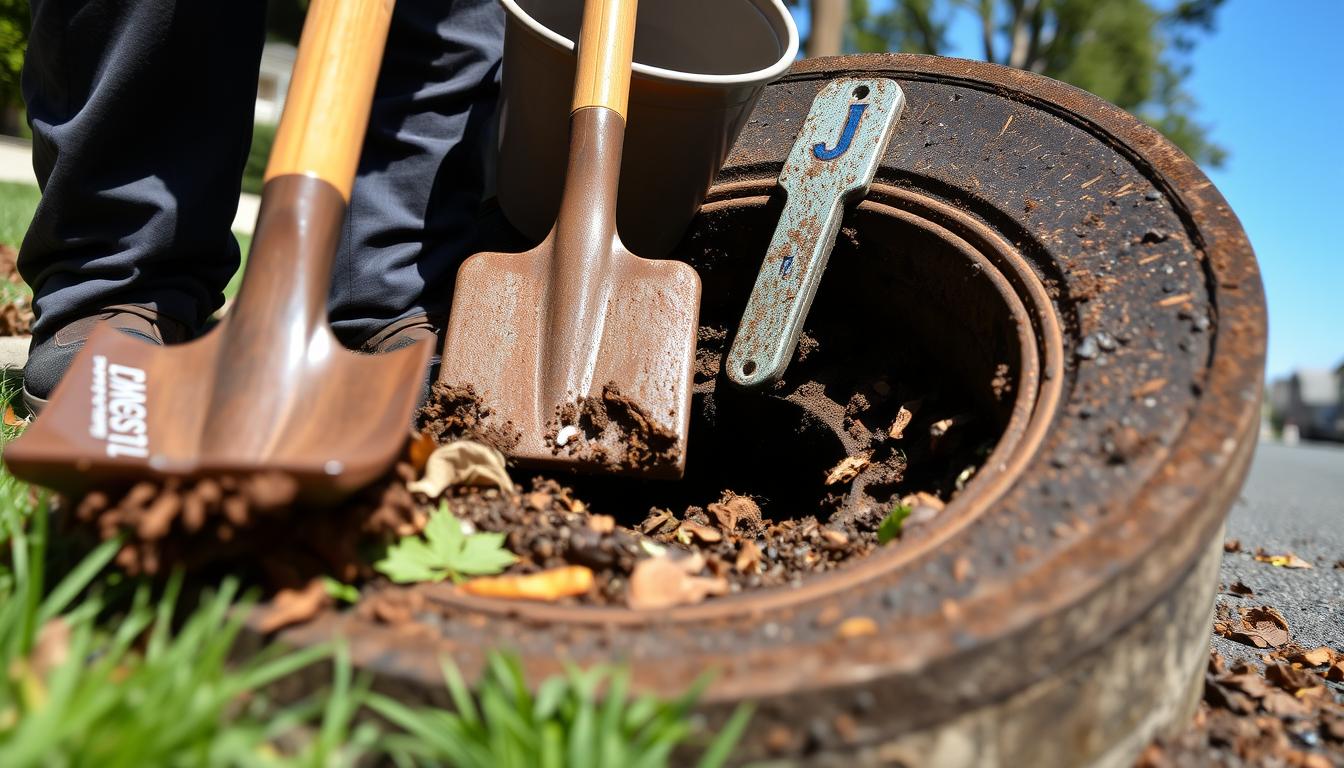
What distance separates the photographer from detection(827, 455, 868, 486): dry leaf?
1641 mm

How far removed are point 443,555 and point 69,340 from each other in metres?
1.14

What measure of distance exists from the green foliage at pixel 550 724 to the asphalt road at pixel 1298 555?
115 centimetres

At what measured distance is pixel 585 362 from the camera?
1.54 metres

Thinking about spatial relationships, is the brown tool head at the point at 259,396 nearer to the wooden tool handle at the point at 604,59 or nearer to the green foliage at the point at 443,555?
the green foliage at the point at 443,555

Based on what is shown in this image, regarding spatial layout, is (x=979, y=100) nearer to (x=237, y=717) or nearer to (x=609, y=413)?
(x=609, y=413)

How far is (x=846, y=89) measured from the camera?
74.7 inches

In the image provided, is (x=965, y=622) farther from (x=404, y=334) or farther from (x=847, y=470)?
(x=404, y=334)

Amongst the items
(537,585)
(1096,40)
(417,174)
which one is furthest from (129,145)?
(1096,40)

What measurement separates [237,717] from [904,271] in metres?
1.39

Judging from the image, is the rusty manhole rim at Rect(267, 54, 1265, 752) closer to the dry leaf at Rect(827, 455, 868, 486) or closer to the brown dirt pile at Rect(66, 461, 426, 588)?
the brown dirt pile at Rect(66, 461, 426, 588)

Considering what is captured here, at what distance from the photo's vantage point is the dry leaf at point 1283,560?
2.25 metres

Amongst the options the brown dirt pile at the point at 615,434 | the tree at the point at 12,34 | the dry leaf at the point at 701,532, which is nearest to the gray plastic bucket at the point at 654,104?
the brown dirt pile at the point at 615,434

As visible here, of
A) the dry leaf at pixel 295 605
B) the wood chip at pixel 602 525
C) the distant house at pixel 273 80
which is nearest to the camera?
the dry leaf at pixel 295 605

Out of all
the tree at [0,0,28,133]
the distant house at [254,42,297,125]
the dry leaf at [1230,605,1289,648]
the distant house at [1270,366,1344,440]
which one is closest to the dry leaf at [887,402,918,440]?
the dry leaf at [1230,605,1289,648]
